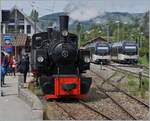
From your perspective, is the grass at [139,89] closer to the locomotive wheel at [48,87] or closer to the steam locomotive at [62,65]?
the steam locomotive at [62,65]

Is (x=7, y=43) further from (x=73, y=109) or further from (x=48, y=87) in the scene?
(x=73, y=109)

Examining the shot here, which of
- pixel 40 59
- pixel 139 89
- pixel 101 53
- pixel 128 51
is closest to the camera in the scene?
pixel 40 59

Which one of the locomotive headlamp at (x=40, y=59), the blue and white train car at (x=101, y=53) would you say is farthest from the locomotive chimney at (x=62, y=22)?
the blue and white train car at (x=101, y=53)

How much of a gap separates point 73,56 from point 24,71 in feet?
20.6

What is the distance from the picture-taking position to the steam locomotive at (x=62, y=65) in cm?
1791

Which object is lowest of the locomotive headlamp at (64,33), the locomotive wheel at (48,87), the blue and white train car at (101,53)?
Answer: the blue and white train car at (101,53)

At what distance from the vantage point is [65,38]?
18250 mm

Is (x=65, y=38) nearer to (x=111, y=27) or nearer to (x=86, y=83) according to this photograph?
(x=86, y=83)

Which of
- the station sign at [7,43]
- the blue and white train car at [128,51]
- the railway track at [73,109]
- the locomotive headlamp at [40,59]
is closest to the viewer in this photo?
the railway track at [73,109]

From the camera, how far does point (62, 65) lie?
1839 centimetres

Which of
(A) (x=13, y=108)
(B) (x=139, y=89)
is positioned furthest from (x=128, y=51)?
(A) (x=13, y=108)

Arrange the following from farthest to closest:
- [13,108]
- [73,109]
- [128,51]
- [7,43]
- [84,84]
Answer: [128,51]
[7,43]
[84,84]
[73,109]
[13,108]

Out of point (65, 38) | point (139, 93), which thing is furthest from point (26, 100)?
point (139, 93)

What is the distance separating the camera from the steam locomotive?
58.7 feet
